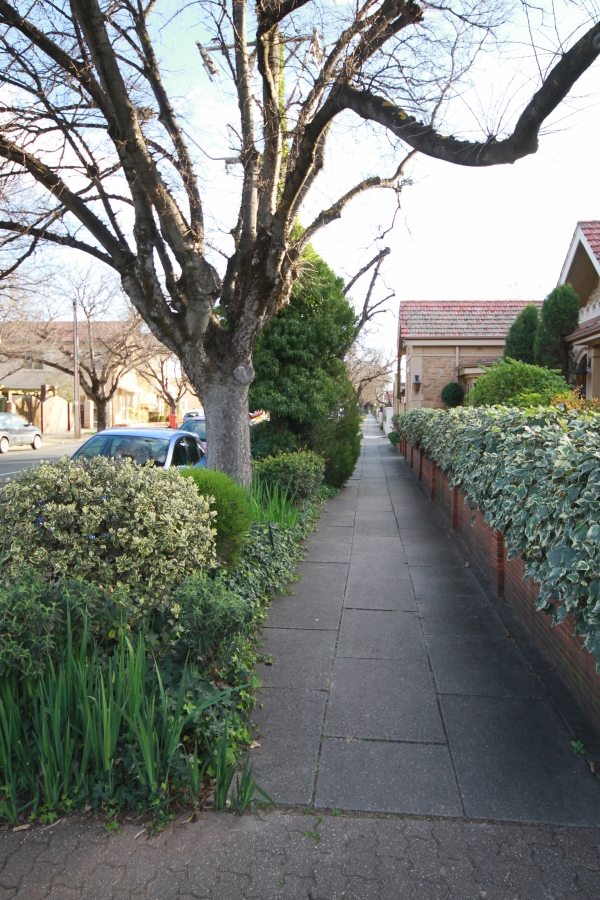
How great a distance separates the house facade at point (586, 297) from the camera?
632 inches

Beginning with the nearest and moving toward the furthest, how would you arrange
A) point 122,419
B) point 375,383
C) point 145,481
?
point 145,481
point 122,419
point 375,383

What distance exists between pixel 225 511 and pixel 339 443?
8053 millimetres

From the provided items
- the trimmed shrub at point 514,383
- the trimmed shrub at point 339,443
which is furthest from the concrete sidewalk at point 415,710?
the trimmed shrub at point 339,443

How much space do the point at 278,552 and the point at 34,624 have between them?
3976mm

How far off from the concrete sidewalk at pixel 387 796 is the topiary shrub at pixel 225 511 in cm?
76

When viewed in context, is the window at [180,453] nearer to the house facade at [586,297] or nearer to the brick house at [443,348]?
the house facade at [586,297]

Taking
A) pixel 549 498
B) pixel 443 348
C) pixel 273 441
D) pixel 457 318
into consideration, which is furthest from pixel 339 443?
pixel 457 318

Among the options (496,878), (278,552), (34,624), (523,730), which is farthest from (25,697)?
(278,552)

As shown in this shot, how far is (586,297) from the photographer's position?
20.4 meters

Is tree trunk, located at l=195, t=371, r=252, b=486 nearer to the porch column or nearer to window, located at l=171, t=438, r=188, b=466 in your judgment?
window, located at l=171, t=438, r=188, b=466

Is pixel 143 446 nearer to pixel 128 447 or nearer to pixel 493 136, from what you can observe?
pixel 128 447

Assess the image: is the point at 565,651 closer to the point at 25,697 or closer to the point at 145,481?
the point at 145,481

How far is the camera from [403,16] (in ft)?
22.4

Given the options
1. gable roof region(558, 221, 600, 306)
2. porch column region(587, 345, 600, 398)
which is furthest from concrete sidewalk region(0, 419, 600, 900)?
gable roof region(558, 221, 600, 306)
